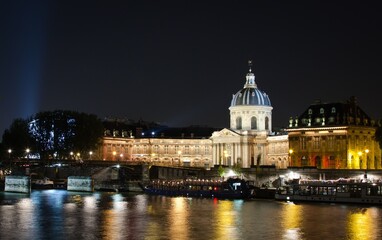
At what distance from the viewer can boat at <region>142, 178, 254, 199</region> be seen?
394 ft

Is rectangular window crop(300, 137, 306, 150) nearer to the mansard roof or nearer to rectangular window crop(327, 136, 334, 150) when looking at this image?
the mansard roof

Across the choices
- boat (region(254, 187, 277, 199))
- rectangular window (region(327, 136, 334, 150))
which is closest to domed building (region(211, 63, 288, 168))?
rectangular window (region(327, 136, 334, 150))

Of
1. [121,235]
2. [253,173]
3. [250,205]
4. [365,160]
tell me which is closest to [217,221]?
[121,235]

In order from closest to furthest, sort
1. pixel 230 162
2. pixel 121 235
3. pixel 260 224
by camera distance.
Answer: pixel 121 235
pixel 260 224
pixel 230 162

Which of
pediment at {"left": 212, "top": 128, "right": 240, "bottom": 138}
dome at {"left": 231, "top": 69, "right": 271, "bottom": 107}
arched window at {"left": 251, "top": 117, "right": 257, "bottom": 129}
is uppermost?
dome at {"left": 231, "top": 69, "right": 271, "bottom": 107}

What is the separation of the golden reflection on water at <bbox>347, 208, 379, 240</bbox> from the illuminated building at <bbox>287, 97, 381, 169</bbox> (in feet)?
212

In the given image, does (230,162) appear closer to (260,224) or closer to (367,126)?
(367,126)

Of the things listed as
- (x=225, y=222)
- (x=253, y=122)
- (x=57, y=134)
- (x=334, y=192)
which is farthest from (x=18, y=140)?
(x=225, y=222)

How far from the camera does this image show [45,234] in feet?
241

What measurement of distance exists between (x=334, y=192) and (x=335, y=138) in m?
53.1

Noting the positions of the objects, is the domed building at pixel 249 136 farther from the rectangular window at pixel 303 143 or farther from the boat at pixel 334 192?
the boat at pixel 334 192

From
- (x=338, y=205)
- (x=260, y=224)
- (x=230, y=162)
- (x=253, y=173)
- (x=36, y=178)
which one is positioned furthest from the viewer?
(x=230, y=162)

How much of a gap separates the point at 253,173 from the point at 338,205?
4777 centimetres

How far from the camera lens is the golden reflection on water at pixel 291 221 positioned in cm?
7256
